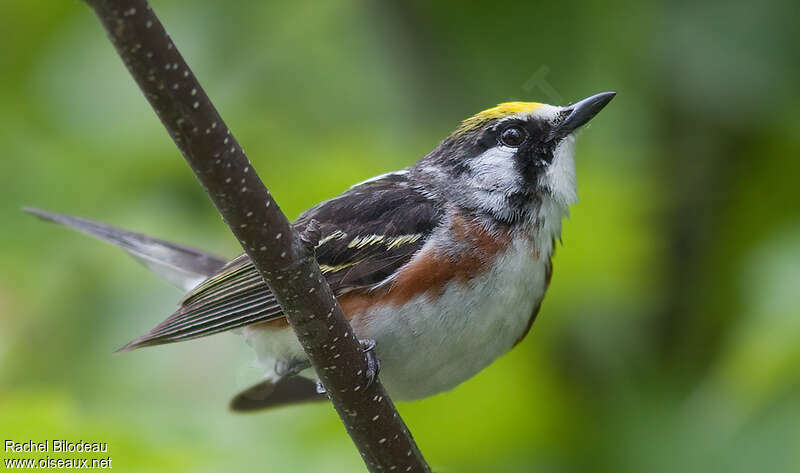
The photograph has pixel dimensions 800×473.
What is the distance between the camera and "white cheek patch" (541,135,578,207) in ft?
12.0

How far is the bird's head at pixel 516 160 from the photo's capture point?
3.63m

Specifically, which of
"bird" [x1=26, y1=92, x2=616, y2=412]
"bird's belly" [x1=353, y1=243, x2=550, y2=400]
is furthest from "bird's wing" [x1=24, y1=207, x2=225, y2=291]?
"bird's belly" [x1=353, y1=243, x2=550, y2=400]

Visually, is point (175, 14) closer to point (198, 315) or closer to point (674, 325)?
point (198, 315)

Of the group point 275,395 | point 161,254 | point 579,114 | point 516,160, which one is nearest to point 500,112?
point 516,160

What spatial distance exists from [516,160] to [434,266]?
0.73 m

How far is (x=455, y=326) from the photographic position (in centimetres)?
328

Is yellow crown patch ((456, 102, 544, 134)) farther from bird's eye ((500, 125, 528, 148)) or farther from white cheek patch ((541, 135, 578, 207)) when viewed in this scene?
white cheek patch ((541, 135, 578, 207))

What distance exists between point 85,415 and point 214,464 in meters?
0.57

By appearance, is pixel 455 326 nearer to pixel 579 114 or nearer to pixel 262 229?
pixel 579 114

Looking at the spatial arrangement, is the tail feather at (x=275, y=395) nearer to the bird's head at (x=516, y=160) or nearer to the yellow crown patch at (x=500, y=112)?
the bird's head at (x=516, y=160)

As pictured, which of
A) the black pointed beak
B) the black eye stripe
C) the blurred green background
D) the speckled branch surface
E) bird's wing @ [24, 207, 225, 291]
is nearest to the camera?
the speckled branch surface

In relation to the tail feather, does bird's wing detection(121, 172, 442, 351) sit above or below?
above

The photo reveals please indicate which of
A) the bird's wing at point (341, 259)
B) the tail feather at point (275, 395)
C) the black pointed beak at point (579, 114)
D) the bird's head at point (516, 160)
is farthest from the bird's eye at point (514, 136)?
the tail feather at point (275, 395)

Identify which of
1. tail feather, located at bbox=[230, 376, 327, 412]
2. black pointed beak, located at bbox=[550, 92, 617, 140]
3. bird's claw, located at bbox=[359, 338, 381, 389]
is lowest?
bird's claw, located at bbox=[359, 338, 381, 389]
